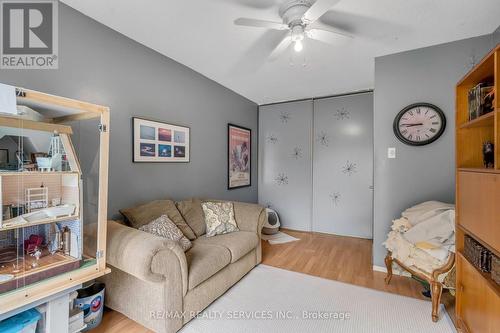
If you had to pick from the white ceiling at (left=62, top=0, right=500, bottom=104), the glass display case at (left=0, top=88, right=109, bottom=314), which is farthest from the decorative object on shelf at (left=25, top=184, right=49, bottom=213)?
the white ceiling at (left=62, top=0, right=500, bottom=104)

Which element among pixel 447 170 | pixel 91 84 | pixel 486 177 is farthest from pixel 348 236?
pixel 91 84

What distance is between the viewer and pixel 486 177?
1.24m

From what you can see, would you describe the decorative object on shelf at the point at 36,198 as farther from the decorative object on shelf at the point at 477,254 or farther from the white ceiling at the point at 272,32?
the decorative object on shelf at the point at 477,254

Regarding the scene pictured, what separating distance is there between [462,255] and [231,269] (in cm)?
181

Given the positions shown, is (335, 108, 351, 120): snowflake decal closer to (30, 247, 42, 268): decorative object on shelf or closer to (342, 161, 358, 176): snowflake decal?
(342, 161, 358, 176): snowflake decal

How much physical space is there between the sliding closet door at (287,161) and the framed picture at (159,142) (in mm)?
1958

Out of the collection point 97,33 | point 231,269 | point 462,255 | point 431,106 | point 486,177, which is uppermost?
point 97,33

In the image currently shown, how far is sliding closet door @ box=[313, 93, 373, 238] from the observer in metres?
3.58

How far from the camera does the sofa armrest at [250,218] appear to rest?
261 cm

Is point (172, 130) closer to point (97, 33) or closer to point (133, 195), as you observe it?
point (133, 195)

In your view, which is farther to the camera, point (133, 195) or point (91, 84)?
point (133, 195)

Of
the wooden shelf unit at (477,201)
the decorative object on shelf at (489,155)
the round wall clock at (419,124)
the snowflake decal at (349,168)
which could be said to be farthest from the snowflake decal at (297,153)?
the decorative object on shelf at (489,155)

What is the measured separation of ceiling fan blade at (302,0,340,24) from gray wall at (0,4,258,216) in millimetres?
1662

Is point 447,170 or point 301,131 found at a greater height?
point 301,131
